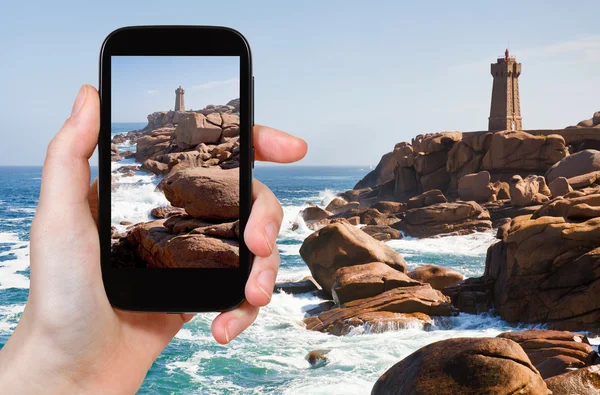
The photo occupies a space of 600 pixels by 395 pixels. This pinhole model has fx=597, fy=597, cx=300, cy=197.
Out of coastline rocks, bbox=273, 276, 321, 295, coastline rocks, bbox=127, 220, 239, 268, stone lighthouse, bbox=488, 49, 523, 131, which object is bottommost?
coastline rocks, bbox=273, 276, 321, 295

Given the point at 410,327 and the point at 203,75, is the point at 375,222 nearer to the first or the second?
the point at 410,327

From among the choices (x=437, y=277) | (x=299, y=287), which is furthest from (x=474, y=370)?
(x=299, y=287)

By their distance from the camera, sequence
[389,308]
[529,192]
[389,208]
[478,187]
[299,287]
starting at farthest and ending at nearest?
[389,208] → [478,187] → [529,192] → [299,287] → [389,308]

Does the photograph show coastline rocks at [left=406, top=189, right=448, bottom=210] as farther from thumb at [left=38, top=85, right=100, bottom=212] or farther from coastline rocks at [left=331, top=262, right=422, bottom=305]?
thumb at [left=38, top=85, right=100, bottom=212]

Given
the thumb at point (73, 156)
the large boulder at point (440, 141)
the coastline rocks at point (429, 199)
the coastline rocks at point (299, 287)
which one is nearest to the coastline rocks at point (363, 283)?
the coastline rocks at point (299, 287)

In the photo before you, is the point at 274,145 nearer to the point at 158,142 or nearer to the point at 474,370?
the point at 158,142

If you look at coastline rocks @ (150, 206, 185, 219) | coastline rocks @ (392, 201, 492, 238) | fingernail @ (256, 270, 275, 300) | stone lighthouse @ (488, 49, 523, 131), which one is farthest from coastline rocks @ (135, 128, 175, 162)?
stone lighthouse @ (488, 49, 523, 131)

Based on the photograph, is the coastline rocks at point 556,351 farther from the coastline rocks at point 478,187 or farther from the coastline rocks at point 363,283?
the coastline rocks at point 478,187
